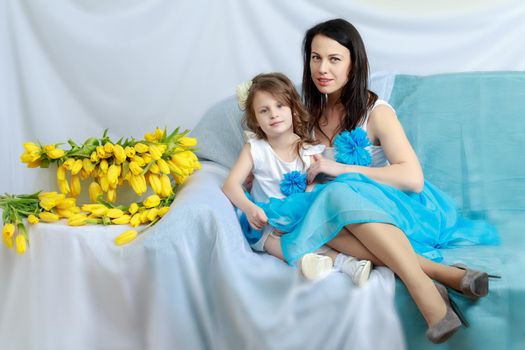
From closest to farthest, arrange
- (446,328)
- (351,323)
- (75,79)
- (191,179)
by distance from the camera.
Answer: (446,328)
(351,323)
(191,179)
(75,79)

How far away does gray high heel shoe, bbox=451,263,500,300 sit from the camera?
1652mm

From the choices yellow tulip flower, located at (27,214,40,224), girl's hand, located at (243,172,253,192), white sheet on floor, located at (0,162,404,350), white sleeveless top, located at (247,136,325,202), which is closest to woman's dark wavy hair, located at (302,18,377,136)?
white sleeveless top, located at (247,136,325,202)

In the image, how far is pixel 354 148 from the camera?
2.11 m

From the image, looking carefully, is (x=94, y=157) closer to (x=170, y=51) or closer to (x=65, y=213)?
(x=65, y=213)

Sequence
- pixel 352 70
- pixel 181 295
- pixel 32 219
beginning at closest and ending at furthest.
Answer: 1. pixel 181 295
2. pixel 32 219
3. pixel 352 70

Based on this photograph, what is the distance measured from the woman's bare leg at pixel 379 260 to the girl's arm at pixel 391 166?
0.80 feet

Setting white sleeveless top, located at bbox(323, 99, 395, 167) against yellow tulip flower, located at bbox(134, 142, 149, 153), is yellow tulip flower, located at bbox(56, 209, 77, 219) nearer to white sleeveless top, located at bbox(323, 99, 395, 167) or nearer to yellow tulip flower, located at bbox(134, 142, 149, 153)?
yellow tulip flower, located at bbox(134, 142, 149, 153)

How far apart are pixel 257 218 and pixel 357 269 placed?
35 cm

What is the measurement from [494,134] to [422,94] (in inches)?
10.6

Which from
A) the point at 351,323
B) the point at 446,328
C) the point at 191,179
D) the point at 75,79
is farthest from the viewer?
the point at 75,79

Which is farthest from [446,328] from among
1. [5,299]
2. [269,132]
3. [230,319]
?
[5,299]

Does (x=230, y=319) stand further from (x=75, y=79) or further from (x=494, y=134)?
(x=75, y=79)

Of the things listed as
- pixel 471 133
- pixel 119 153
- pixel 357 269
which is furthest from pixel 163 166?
pixel 471 133

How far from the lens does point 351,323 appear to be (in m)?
1.72
